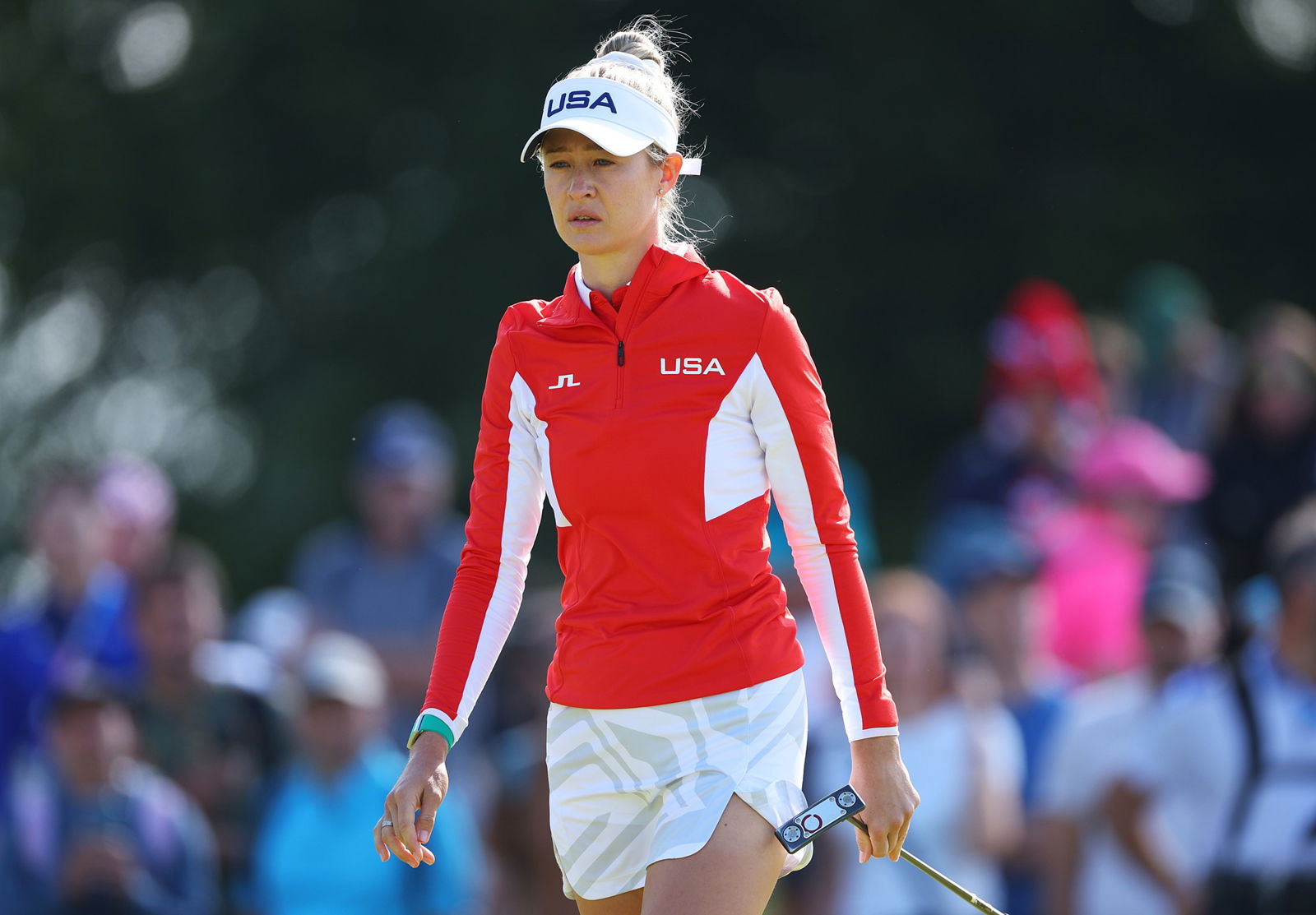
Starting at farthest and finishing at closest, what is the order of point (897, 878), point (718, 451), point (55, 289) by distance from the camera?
point (55, 289), point (897, 878), point (718, 451)

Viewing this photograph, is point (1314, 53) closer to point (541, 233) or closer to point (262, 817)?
point (541, 233)

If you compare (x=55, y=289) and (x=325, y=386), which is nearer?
(x=325, y=386)

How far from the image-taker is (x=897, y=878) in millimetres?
6863

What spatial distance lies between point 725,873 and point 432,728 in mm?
682

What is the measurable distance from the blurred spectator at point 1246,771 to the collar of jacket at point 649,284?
3360 millimetres

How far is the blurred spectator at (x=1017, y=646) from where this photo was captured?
7180 millimetres

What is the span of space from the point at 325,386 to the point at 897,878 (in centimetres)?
780

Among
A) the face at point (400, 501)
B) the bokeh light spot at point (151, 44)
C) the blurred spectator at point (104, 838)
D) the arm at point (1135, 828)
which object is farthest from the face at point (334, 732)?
the bokeh light spot at point (151, 44)

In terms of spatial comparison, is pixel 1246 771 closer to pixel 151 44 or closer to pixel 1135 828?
pixel 1135 828

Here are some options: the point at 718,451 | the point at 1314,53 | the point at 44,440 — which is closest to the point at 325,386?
the point at 44,440

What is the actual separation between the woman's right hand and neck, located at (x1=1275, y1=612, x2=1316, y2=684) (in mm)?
3636

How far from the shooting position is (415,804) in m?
3.80

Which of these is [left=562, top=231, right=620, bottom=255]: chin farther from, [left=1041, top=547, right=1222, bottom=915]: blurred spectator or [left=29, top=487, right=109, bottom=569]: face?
[left=29, top=487, right=109, bottom=569]: face

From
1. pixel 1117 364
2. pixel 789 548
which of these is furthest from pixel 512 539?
pixel 1117 364
